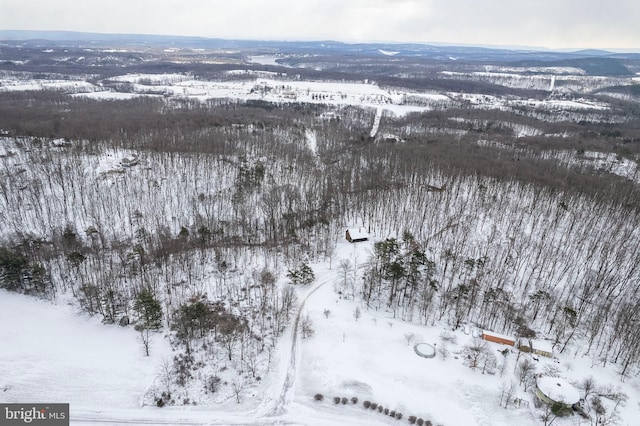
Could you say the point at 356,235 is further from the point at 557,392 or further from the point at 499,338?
the point at 557,392

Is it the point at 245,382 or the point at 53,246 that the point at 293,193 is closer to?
the point at 53,246

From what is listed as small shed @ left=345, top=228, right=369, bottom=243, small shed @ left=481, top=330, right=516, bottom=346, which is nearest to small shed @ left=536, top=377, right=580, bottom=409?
small shed @ left=481, top=330, right=516, bottom=346

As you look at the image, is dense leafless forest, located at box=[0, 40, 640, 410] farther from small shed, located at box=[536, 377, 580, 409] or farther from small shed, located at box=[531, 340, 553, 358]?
small shed, located at box=[536, 377, 580, 409]

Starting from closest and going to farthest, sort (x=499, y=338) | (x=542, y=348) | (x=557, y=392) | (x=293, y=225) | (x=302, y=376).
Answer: (x=557, y=392)
(x=302, y=376)
(x=542, y=348)
(x=499, y=338)
(x=293, y=225)

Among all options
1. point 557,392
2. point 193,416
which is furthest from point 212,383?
point 557,392

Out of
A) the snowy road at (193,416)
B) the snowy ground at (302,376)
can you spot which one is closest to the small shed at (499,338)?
the snowy ground at (302,376)

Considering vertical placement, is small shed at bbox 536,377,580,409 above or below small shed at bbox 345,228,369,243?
below

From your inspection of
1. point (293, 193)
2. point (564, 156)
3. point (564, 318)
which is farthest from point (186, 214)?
point (564, 156)
